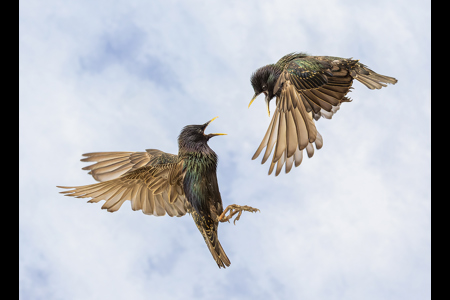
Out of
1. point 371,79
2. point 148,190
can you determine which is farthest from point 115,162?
point 371,79

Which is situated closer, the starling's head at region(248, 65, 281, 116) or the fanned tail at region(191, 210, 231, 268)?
the fanned tail at region(191, 210, 231, 268)

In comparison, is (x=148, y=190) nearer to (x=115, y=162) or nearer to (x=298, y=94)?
(x=115, y=162)

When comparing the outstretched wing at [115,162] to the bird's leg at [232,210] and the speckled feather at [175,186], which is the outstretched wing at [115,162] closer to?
the speckled feather at [175,186]

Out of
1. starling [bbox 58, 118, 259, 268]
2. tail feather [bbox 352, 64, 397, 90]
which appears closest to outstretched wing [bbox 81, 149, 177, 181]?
starling [bbox 58, 118, 259, 268]

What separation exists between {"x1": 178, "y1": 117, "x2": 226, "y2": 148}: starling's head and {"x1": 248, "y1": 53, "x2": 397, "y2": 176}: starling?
0.82 metres

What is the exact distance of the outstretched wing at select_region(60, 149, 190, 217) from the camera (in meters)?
6.89

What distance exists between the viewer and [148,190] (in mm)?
7137

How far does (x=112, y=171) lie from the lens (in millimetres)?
7512

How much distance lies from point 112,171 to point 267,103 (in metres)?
2.17

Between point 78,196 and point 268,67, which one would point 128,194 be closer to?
point 78,196

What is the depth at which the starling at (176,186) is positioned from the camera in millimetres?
6566

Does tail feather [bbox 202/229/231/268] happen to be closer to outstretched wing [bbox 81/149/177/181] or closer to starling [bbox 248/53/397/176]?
starling [bbox 248/53/397/176]

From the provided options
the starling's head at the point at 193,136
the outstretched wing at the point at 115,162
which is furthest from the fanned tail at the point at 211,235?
the outstretched wing at the point at 115,162

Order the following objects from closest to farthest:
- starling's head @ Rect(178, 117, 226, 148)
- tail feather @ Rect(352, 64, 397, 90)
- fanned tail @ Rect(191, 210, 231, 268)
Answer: fanned tail @ Rect(191, 210, 231, 268) → starling's head @ Rect(178, 117, 226, 148) → tail feather @ Rect(352, 64, 397, 90)
